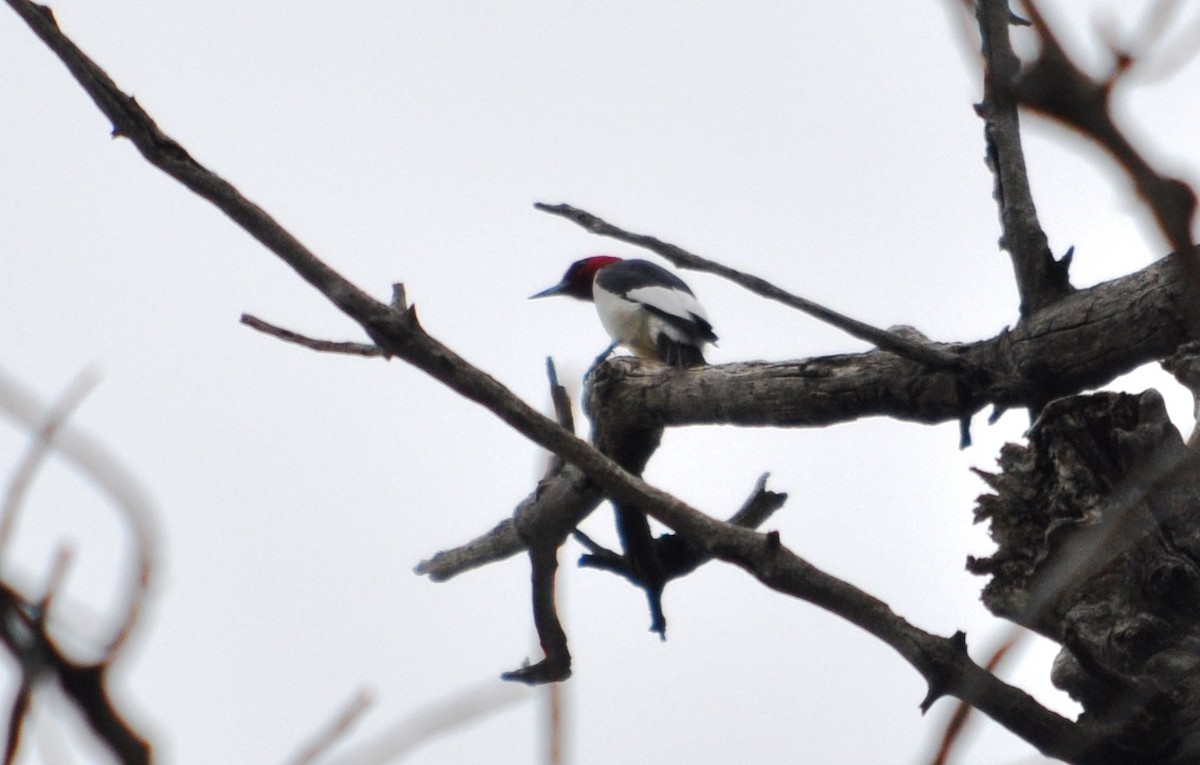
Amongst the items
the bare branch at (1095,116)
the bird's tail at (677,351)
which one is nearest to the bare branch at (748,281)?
the bare branch at (1095,116)

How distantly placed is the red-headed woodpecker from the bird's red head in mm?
881

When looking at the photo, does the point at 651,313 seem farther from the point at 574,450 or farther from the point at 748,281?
the point at 574,450

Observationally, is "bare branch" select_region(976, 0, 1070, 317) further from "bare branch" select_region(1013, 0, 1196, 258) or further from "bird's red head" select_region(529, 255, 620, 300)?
"bird's red head" select_region(529, 255, 620, 300)

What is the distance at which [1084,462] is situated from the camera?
8.91 ft

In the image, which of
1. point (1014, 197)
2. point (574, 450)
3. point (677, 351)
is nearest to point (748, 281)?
point (574, 450)

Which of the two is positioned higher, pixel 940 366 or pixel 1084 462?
pixel 940 366

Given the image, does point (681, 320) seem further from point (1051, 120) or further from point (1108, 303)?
point (1051, 120)

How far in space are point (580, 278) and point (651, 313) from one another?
8.70 ft

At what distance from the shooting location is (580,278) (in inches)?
417

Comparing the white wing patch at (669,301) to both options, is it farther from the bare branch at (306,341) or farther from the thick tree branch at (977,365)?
the bare branch at (306,341)

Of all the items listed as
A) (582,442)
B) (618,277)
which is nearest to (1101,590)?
(582,442)

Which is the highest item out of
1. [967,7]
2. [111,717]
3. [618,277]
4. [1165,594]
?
[618,277]

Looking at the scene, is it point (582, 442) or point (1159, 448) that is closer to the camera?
point (582, 442)

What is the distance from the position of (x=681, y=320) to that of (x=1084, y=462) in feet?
16.7
